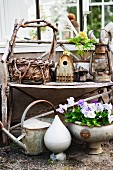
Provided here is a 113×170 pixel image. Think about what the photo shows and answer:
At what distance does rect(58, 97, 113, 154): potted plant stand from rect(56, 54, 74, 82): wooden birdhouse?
1.05 ft

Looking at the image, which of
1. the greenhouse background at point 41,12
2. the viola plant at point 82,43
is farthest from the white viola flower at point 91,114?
the greenhouse background at point 41,12

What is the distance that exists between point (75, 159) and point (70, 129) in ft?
0.83

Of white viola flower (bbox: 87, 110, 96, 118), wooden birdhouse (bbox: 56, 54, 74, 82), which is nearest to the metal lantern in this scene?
wooden birdhouse (bbox: 56, 54, 74, 82)

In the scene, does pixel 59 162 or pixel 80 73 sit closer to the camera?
pixel 59 162

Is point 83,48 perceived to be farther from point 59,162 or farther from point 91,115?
point 59,162

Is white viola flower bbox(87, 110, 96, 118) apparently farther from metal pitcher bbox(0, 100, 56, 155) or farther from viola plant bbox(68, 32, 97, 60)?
viola plant bbox(68, 32, 97, 60)

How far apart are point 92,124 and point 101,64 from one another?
0.63m

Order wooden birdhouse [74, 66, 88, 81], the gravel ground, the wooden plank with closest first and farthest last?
the gravel ground, the wooden plank, wooden birdhouse [74, 66, 88, 81]

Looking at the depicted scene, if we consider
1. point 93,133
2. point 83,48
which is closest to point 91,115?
point 93,133

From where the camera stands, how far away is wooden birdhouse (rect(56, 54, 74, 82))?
3.10 m

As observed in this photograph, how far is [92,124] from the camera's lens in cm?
279

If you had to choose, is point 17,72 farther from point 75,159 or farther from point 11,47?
point 75,159

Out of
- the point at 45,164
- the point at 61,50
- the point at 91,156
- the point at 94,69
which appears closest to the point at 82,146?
the point at 91,156

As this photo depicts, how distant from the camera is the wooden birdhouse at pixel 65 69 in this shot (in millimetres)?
3100
